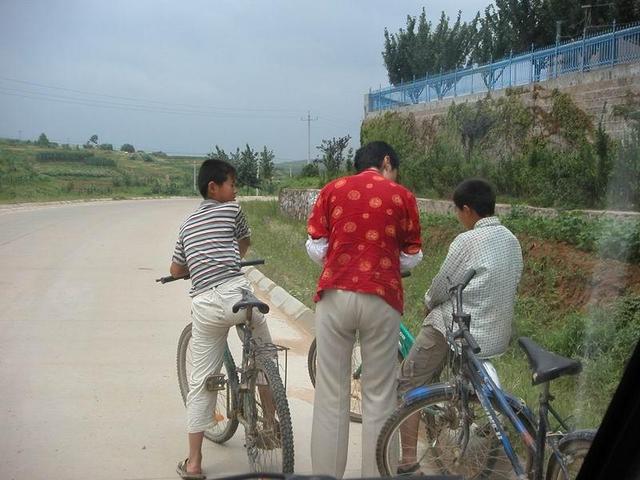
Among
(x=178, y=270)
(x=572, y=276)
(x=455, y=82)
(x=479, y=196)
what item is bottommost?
(x=572, y=276)

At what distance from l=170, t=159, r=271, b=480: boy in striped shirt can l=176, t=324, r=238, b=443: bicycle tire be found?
5.1 inches

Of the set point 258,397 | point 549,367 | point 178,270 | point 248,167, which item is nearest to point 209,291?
point 178,270

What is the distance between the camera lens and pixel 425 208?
16016mm

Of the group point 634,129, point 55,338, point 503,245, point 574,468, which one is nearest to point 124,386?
point 55,338

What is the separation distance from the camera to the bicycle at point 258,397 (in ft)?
13.8

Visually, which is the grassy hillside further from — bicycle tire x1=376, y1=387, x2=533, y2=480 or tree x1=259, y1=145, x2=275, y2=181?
bicycle tire x1=376, y1=387, x2=533, y2=480

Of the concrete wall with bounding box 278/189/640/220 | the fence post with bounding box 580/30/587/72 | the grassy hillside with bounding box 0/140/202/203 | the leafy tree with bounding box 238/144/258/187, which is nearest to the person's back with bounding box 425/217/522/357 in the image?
the concrete wall with bounding box 278/189/640/220

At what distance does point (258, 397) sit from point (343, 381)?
0.66 m

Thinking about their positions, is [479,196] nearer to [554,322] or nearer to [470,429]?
[470,429]

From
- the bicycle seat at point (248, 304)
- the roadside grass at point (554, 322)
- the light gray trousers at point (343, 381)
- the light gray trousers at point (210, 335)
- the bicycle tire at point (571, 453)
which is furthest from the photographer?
the roadside grass at point (554, 322)

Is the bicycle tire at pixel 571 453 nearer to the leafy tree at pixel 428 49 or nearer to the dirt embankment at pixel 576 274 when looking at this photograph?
the dirt embankment at pixel 576 274

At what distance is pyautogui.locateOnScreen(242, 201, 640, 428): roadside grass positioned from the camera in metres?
5.71

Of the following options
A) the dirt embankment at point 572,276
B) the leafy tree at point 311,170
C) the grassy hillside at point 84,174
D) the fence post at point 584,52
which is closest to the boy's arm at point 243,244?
the dirt embankment at point 572,276

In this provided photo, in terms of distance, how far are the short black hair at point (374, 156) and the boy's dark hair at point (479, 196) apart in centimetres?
39
